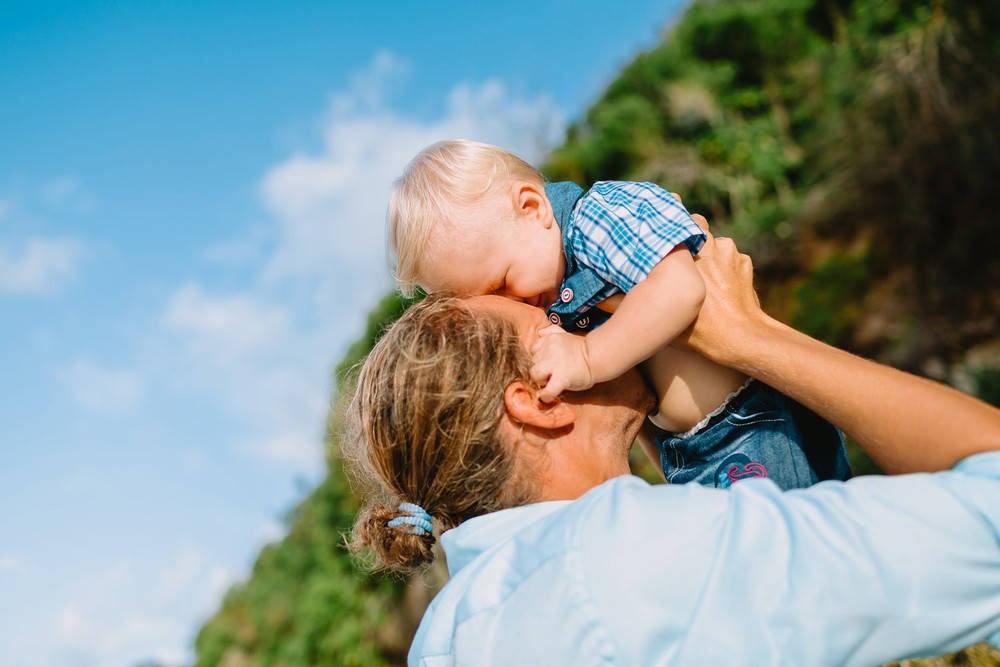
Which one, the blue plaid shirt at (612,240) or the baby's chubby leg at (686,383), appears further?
the baby's chubby leg at (686,383)

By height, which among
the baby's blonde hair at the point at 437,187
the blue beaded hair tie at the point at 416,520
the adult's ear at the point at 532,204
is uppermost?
the baby's blonde hair at the point at 437,187

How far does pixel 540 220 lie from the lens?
2295 mm

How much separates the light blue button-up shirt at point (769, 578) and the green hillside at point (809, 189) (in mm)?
930

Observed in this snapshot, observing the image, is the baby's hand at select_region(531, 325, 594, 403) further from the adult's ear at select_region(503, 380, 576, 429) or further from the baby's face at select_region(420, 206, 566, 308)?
the baby's face at select_region(420, 206, 566, 308)

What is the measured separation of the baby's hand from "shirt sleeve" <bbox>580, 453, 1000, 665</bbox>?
0.48m

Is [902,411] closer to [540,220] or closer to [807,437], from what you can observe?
[807,437]

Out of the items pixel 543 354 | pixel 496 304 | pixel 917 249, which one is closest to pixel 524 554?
pixel 543 354

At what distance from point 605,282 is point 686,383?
351mm

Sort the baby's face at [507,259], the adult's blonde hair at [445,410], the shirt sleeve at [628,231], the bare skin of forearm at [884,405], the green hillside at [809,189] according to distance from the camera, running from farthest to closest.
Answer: the green hillside at [809,189] → the baby's face at [507,259] → the shirt sleeve at [628,231] → the adult's blonde hair at [445,410] → the bare skin of forearm at [884,405]

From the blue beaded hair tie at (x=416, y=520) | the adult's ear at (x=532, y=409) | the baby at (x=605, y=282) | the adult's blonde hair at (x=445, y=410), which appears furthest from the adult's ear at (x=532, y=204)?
the blue beaded hair tie at (x=416, y=520)

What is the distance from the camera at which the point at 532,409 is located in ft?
5.95

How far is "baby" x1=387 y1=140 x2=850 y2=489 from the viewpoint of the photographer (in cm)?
A: 185

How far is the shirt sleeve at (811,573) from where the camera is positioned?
128 centimetres

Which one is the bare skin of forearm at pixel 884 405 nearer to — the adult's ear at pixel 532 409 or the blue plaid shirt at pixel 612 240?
the blue plaid shirt at pixel 612 240
